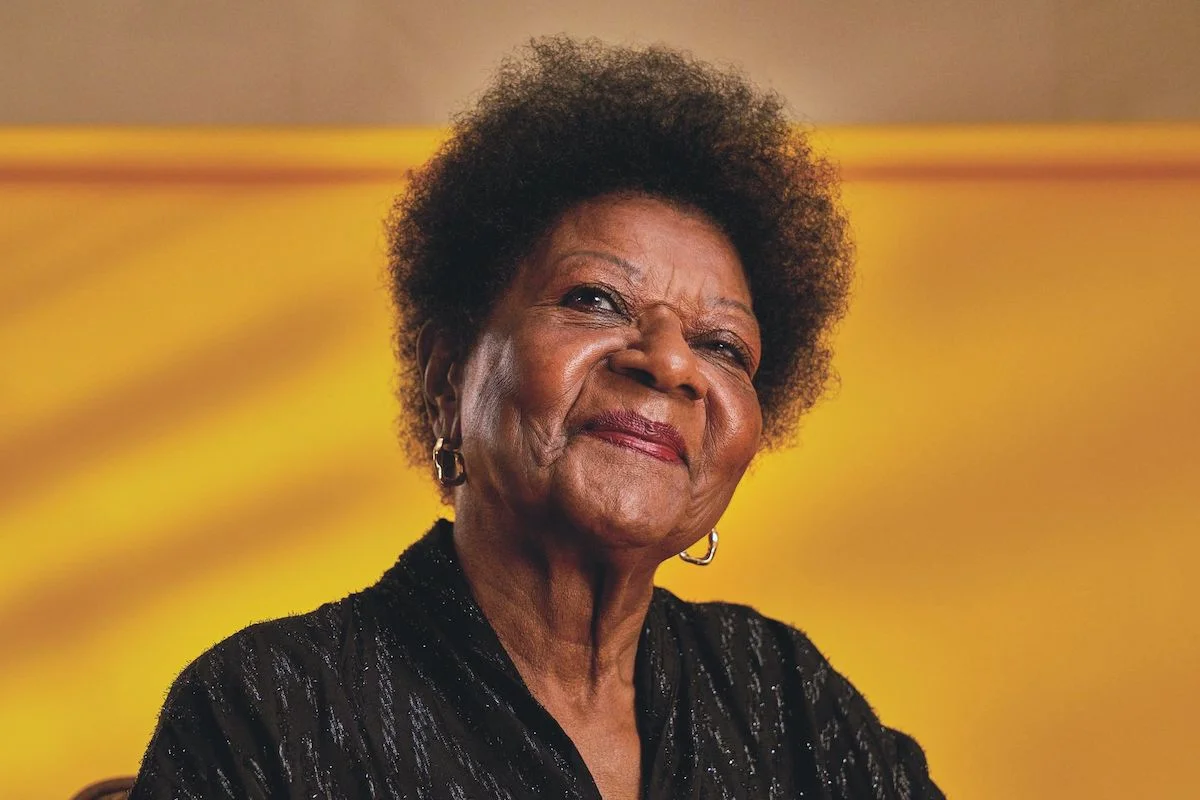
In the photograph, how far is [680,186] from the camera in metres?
1.58

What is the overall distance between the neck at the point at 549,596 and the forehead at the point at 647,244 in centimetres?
30

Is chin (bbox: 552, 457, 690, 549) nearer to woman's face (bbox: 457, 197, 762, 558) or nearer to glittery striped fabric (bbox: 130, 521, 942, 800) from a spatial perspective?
woman's face (bbox: 457, 197, 762, 558)

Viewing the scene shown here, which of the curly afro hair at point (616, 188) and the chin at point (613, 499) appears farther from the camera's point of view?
the curly afro hair at point (616, 188)

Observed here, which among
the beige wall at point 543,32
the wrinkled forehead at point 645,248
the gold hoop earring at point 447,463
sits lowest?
the gold hoop earring at point 447,463

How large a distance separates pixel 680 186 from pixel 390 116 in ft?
3.07

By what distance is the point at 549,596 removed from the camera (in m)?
1.46

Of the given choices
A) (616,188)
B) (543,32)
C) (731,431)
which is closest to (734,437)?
(731,431)

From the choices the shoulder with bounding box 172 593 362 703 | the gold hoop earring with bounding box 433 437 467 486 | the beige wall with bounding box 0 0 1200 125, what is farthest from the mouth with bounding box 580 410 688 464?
the beige wall with bounding box 0 0 1200 125

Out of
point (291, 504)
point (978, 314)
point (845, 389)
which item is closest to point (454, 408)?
point (291, 504)

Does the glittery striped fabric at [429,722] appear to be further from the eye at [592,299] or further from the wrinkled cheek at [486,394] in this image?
the eye at [592,299]

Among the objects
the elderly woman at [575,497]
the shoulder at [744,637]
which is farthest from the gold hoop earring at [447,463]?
the shoulder at [744,637]

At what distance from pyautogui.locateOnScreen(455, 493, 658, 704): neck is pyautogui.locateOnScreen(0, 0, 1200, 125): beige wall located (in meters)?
Answer: 1.11

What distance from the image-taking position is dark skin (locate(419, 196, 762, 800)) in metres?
1.36

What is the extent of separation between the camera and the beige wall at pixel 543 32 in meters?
2.34
